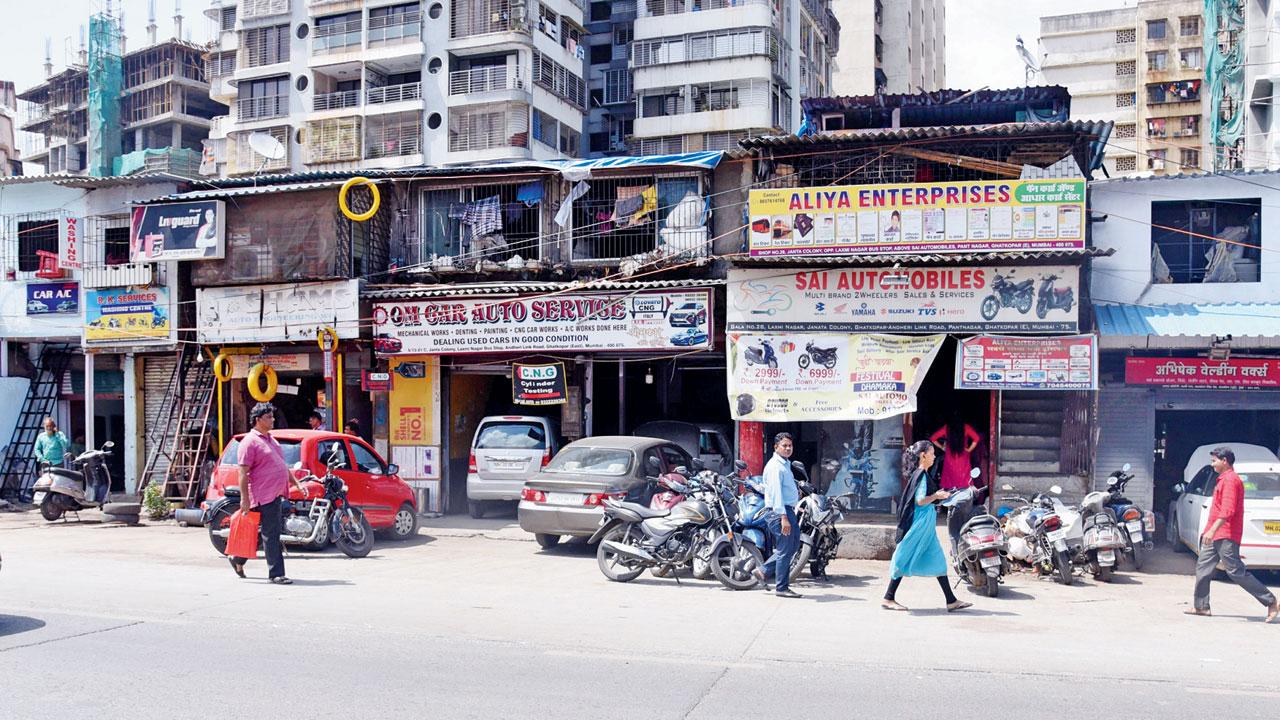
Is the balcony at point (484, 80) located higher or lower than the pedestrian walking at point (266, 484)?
higher

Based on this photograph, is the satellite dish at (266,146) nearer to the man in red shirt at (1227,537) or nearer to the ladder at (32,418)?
the ladder at (32,418)

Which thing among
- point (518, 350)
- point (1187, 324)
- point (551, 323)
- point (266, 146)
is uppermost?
point (266, 146)

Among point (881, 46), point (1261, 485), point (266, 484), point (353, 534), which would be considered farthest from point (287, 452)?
point (881, 46)

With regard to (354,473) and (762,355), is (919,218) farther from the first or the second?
(354,473)

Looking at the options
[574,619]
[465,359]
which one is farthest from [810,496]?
[465,359]

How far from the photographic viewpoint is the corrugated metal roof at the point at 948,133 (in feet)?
54.6

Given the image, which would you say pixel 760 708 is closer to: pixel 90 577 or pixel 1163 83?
pixel 90 577

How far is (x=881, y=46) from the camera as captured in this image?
208 ft

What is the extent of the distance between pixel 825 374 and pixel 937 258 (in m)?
2.47

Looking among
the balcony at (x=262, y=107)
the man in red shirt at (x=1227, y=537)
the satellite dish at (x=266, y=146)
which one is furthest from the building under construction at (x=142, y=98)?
the man in red shirt at (x=1227, y=537)

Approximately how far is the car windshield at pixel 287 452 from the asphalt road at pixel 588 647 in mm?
1935

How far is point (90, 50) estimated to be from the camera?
65750 mm

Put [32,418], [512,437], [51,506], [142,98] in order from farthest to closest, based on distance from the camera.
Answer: [142,98], [32,418], [51,506], [512,437]

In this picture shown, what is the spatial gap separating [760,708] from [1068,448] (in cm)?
1214
